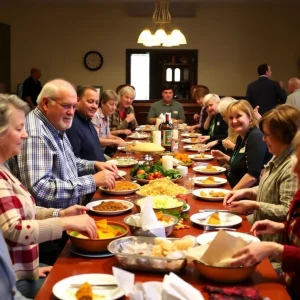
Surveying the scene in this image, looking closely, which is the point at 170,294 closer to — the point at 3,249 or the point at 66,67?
the point at 3,249

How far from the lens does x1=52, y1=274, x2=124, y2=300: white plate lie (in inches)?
51.3

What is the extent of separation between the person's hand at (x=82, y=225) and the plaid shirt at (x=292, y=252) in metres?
0.68

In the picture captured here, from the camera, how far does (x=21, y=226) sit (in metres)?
1.66

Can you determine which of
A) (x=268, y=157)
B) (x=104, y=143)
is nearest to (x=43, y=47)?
(x=104, y=143)

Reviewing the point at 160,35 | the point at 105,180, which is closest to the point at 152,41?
the point at 160,35

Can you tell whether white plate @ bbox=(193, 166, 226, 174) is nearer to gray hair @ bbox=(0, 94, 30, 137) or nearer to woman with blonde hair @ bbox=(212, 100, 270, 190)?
woman with blonde hair @ bbox=(212, 100, 270, 190)

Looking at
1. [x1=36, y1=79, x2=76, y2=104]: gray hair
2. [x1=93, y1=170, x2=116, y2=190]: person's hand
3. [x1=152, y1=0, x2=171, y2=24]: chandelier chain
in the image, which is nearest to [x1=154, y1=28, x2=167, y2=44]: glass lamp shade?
[x1=152, y1=0, x2=171, y2=24]: chandelier chain

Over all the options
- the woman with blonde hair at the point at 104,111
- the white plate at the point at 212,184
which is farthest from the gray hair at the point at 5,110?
the woman with blonde hair at the point at 104,111

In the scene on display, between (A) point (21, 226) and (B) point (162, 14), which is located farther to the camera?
(B) point (162, 14)

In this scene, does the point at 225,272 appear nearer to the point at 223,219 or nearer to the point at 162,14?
the point at 223,219

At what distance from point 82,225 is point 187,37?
28.9 ft

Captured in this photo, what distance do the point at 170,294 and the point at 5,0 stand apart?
31.2 feet

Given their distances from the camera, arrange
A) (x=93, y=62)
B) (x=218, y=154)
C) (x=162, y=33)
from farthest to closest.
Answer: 1. (x=93, y=62)
2. (x=162, y=33)
3. (x=218, y=154)

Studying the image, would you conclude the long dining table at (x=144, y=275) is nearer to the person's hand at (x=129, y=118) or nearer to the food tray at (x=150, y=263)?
the food tray at (x=150, y=263)
